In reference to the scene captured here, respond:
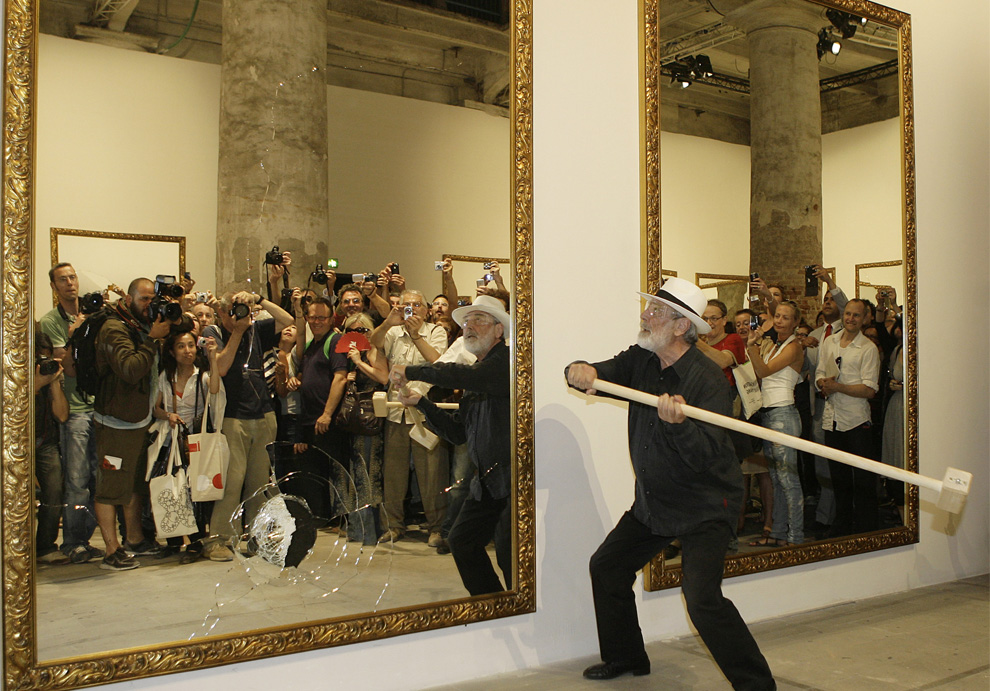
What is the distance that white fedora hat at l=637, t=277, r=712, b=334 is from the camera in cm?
357

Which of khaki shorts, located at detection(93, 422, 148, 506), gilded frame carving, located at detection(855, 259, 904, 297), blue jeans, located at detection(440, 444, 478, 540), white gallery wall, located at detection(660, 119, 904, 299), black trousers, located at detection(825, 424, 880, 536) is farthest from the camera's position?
gilded frame carving, located at detection(855, 259, 904, 297)

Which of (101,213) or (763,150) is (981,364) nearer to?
(763,150)

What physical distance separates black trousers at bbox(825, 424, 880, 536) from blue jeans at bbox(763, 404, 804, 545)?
0.27m

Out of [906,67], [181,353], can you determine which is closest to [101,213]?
[181,353]

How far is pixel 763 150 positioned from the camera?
4.71m

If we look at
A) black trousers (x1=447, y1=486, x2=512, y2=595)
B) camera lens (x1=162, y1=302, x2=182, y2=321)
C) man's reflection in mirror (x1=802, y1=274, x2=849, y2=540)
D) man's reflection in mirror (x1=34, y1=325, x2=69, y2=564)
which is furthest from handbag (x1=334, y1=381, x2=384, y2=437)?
man's reflection in mirror (x1=802, y1=274, x2=849, y2=540)

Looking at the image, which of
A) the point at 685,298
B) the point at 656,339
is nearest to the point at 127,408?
the point at 656,339

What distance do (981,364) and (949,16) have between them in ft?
7.08

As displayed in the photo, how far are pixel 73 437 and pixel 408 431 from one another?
4.04ft

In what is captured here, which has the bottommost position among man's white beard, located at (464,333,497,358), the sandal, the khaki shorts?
the sandal

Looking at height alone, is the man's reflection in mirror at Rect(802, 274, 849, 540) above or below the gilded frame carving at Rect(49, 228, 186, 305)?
below

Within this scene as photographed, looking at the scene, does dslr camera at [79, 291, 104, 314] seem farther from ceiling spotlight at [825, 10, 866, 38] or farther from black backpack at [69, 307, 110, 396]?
ceiling spotlight at [825, 10, 866, 38]

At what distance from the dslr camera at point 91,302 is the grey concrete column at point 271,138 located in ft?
1.34

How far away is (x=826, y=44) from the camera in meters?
4.96
